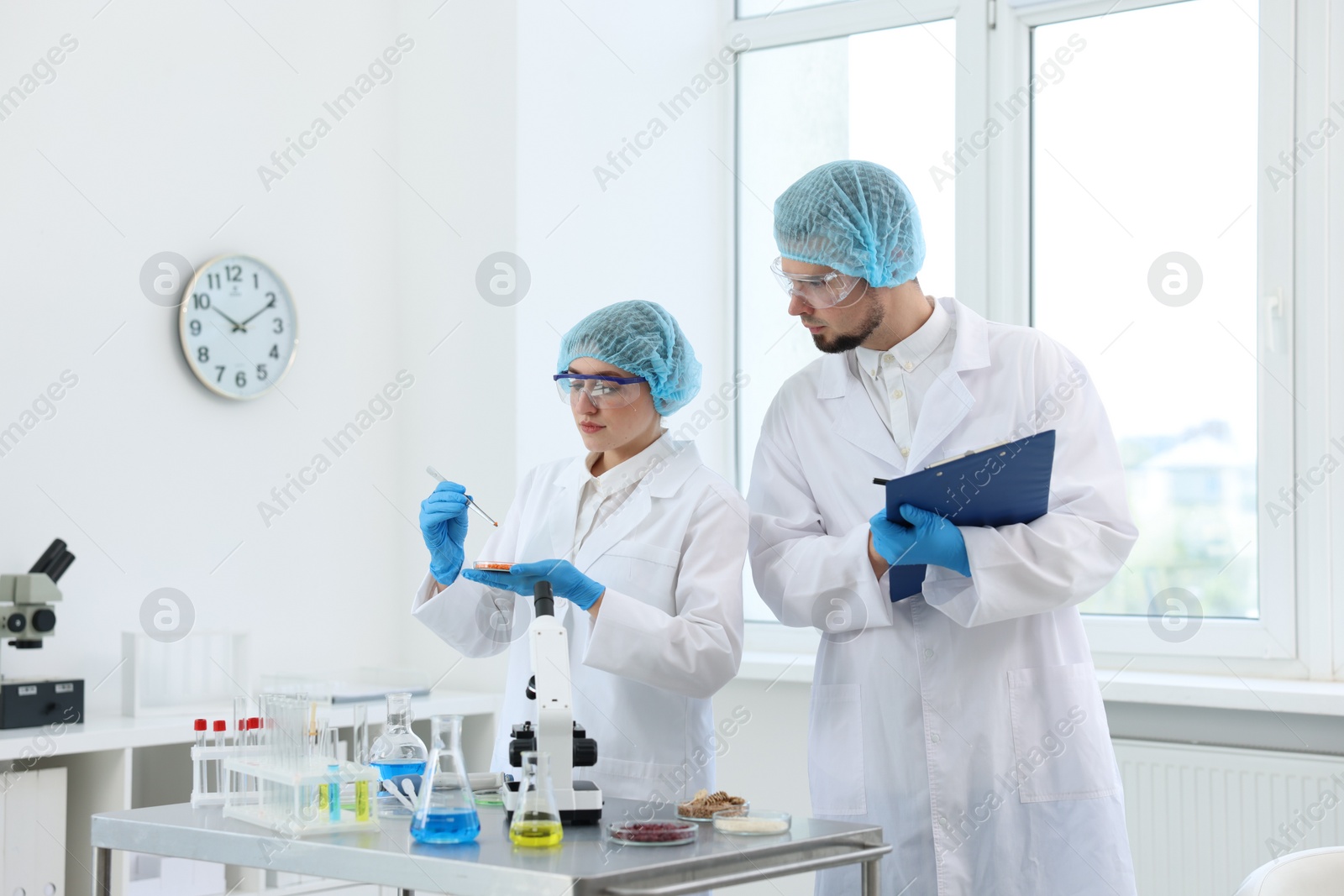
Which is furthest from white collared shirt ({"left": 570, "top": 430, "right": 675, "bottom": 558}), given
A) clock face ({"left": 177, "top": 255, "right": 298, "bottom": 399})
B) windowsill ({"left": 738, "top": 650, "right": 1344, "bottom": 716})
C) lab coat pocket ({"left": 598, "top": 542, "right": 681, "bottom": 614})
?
clock face ({"left": 177, "top": 255, "right": 298, "bottom": 399})

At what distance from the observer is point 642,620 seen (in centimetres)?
188

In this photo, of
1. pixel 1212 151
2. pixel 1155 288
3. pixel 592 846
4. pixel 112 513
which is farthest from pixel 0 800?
pixel 1212 151

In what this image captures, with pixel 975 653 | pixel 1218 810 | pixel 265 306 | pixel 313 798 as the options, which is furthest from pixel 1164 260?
pixel 313 798

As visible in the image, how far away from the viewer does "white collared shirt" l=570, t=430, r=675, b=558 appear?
2.21 m

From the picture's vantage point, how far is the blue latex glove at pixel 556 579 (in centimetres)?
189

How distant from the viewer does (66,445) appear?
2.99 m

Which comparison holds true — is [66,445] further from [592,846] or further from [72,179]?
[592,846]

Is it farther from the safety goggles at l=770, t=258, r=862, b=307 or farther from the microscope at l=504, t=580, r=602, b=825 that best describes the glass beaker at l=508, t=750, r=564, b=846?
the safety goggles at l=770, t=258, r=862, b=307

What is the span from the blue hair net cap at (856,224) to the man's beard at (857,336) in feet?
0.15

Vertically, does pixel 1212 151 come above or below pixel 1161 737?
above

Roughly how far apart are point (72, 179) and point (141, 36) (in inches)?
17.5

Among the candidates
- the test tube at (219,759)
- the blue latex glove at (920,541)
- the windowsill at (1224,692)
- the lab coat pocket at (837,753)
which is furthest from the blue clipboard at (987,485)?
the windowsill at (1224,692)

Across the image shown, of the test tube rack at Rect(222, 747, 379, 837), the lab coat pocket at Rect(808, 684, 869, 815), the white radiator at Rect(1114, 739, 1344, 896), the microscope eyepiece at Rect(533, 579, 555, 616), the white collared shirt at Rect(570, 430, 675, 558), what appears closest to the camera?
the test tube rack at Rect(222, 747, 379, 837)

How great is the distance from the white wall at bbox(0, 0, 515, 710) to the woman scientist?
4.13ft
